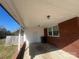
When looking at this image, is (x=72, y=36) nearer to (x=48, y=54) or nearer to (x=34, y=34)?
(x=48, y=54)

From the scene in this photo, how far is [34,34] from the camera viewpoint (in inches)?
752

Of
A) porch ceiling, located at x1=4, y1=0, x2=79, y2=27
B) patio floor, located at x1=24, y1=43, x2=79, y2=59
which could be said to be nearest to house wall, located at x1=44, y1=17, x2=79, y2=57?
patio floor, located at x1=24, y1=43, x2=79, y2=59

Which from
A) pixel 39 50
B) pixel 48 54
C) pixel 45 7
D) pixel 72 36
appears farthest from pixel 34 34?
pixel 45 7

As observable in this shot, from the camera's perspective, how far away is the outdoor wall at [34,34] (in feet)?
62.2

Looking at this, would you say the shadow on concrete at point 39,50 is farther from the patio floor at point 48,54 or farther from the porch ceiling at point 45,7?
the porch ceiling at point 45,7

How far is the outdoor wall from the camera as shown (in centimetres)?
1895

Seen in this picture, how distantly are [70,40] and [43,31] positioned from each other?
10461mm

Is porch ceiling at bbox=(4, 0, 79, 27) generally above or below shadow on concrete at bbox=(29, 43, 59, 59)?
above

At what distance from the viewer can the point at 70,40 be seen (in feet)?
30.0

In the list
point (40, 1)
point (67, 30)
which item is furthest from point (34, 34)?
point (40, 1)

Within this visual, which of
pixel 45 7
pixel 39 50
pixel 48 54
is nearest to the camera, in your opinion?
pixel 45 7

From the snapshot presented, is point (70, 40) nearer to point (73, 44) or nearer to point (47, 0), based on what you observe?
point (73, 44)

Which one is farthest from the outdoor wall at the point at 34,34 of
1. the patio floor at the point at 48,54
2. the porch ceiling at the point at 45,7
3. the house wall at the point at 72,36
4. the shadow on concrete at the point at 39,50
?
the porch ceiling at the point at 45,7

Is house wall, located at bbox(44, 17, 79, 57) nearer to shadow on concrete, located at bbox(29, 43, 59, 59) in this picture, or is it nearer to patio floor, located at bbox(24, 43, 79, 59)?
patio floor, located at bbox(24, 43, 79, 59)
